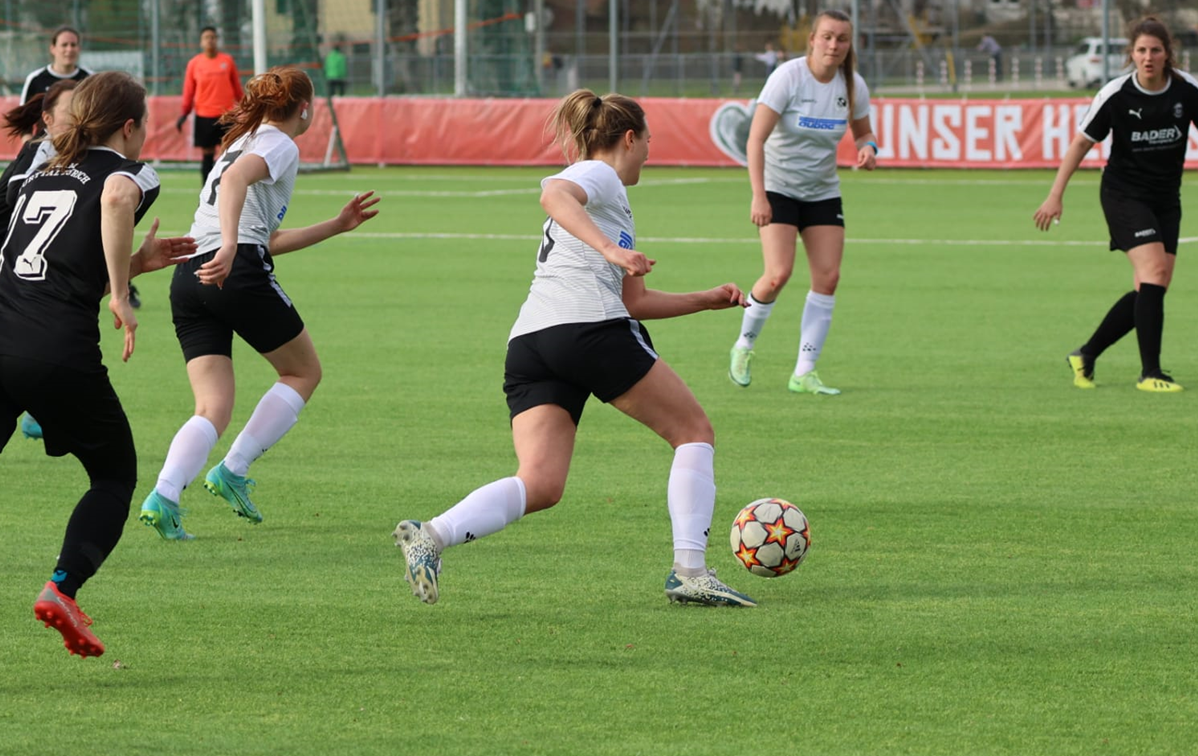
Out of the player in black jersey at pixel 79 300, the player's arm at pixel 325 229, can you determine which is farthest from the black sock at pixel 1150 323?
the player in black jersey at pixel 79 300

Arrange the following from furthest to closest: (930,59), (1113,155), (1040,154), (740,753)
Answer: (930,59), (1040,154), (1113,155), (740,753)

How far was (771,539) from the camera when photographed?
630 cm

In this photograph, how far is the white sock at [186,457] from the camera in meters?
7.07

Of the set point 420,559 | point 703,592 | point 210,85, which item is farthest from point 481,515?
point 210,85

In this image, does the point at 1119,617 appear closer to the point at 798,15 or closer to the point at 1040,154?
the point at 1040,154

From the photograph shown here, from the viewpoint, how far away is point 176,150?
114ft

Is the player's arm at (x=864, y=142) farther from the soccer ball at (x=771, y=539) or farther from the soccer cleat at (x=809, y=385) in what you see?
the soccer ball at (x=771, y=539)

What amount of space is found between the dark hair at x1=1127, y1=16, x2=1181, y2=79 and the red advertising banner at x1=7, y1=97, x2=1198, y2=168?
62.5 ft

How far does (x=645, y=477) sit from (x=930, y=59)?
38.3 m

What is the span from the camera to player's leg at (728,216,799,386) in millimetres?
10867

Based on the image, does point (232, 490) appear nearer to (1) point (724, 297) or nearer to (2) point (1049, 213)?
(1) point (724, 297)

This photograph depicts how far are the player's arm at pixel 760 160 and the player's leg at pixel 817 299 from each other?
40 cm

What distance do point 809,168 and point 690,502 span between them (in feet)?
16.8

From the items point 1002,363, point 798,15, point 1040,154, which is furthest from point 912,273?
point 798,15
